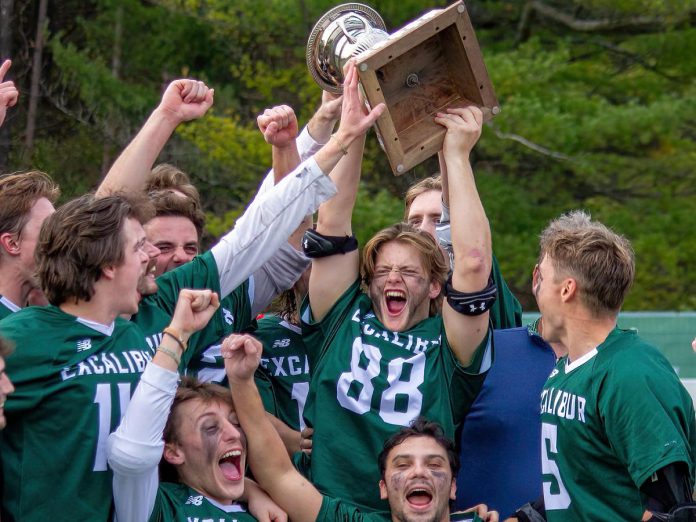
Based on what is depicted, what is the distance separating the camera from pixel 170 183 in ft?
15.9

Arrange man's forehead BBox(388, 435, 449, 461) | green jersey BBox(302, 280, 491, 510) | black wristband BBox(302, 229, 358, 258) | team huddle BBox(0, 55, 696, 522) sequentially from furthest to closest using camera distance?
black wristband BBox(302, 229, 358, 258), green jersey BBox(302, 280, 491, 510), man's forehead BBox(388, 435, 449, 461), team huddle BBox(0, 55, 696, 522)

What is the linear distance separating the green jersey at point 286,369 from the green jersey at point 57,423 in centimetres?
116

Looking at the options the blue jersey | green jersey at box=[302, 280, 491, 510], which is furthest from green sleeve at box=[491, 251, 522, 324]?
green jersey at box=[302, 280, 491, 510]

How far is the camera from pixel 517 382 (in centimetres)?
458

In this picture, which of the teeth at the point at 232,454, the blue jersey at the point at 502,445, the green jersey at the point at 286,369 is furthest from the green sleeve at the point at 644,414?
the green jersey at the point at 286,369

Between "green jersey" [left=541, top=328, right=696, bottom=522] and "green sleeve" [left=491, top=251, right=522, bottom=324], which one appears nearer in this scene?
"green jersey" [left=541, top=328, right=696, bottom=522]

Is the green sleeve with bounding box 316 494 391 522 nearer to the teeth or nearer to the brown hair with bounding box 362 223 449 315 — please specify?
the teeth

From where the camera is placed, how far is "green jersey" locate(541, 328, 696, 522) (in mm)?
3658

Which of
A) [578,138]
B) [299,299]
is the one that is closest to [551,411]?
[299,299]

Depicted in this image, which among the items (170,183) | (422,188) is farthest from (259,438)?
(422,188)

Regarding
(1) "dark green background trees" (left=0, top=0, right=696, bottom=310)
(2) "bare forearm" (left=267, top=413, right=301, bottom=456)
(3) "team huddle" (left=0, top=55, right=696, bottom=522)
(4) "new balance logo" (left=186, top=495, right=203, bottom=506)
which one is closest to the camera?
(3) "team huddle" (left=0, top=55, right=696, bottom=522)

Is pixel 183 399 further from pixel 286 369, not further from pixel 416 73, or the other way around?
pixel 416 73

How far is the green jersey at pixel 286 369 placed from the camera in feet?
15.5

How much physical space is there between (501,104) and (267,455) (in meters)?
11.0
